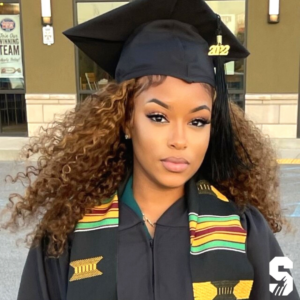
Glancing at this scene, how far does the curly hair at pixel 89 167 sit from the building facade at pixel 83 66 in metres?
7.83

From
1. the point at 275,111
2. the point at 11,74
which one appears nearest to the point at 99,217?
the point at 275,111

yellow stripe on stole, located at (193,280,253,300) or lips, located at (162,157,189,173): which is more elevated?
lips, located at (162,157,189,173)

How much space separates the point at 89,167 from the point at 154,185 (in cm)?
25

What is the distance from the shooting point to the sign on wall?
10383mm

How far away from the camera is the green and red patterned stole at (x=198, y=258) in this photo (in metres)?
1.48

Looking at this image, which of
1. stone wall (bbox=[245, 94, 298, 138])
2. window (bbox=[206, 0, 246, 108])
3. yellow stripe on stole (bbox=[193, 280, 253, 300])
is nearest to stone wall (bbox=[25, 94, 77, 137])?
window (bbox=[206, 0, 246, 108])

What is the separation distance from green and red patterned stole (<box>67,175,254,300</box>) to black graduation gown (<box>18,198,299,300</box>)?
3 cm

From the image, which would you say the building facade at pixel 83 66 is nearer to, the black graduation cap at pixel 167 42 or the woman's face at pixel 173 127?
the black graduation cap at pixel 167 42

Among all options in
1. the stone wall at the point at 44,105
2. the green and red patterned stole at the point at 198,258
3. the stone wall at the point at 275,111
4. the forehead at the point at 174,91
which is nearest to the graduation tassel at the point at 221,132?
the forehead at the point at 174,91

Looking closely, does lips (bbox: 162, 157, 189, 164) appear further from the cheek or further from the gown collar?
the gown collar

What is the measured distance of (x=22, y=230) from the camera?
216 cm

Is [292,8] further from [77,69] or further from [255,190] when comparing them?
[255,190]

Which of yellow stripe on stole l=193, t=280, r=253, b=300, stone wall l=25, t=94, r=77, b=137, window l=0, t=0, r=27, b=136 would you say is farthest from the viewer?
window l=0, t=0, r=27, b=136

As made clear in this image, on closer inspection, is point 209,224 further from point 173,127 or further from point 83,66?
point 83,66
